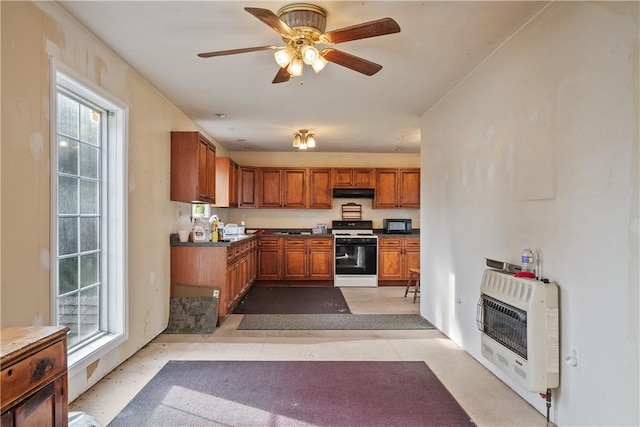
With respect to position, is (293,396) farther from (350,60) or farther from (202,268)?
(350,60)

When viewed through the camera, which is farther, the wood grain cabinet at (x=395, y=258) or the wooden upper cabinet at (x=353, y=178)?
the wooden upper cabinet at (x=353, y=178)

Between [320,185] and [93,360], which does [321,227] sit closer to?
[320,185]

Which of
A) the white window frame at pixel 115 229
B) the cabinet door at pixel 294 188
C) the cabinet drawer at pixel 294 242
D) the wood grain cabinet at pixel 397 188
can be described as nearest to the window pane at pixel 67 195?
the white window frame at pixel 115 229

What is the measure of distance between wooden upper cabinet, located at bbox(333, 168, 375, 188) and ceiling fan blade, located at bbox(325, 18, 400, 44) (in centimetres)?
474

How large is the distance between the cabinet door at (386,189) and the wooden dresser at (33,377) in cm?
586

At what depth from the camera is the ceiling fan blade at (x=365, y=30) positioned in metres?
1.89

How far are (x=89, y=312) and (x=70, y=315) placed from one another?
0.79 feet

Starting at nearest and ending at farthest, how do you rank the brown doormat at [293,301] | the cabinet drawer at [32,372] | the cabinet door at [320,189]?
1. the cabinet drawer at [32,372]
2. the brown doormat at [293,301]
3. the cabinet door at [320,189]

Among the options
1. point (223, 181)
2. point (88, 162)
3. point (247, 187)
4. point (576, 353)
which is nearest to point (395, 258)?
point (247, 187)

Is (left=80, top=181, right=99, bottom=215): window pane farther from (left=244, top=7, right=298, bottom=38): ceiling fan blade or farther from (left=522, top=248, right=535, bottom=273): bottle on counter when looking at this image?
(left=522, top=248, right=535, bottom=273): bottle on counter

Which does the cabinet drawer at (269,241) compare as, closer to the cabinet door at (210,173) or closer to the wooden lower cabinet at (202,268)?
the cabinet door at (210,173)

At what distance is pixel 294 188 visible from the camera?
686 centimetres

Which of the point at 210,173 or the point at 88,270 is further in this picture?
the point at 210,173

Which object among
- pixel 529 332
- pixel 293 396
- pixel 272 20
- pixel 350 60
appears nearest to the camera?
pixel 272 20
